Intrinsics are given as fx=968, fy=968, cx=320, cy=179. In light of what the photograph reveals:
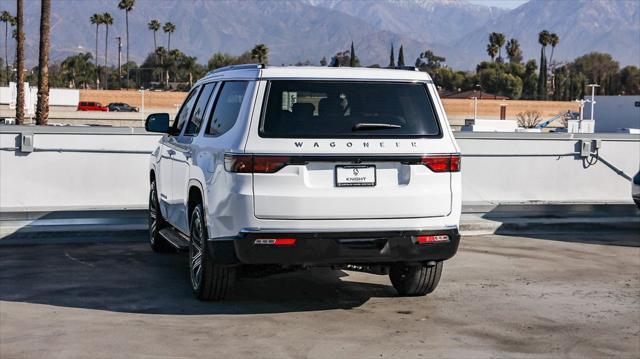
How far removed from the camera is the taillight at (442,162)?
25.9 ft

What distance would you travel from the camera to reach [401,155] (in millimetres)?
7793

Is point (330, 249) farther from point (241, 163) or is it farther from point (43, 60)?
point (43, 60)

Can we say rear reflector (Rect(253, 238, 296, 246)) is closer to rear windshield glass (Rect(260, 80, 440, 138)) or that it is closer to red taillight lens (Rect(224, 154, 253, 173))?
red taillight lens (Rect(224, 154, 253, 173))

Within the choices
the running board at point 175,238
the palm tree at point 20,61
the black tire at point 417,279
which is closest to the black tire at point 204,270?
the running board at point 175,238

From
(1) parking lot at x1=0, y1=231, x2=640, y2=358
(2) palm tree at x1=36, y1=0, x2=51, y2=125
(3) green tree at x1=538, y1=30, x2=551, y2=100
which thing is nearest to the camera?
(1) parking lot at x1=0, y1=231, x2=640, y2=358

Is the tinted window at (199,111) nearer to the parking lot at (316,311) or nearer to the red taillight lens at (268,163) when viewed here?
the parking lot at (316,311)

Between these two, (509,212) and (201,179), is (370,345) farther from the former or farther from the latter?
(509,212)

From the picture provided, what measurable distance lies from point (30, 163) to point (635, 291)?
8.78 m

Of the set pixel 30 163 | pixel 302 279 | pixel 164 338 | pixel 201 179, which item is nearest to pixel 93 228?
pixel 30 163

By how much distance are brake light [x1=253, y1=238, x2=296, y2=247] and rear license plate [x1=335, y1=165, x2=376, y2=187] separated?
58 cm

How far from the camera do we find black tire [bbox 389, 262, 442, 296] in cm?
886

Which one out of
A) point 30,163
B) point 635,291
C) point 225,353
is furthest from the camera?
point 30,163

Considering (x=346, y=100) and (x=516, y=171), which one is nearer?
(x=346, y=100)

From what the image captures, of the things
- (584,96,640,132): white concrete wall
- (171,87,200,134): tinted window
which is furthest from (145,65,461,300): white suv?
(584,96,640,132): white concrete wall
